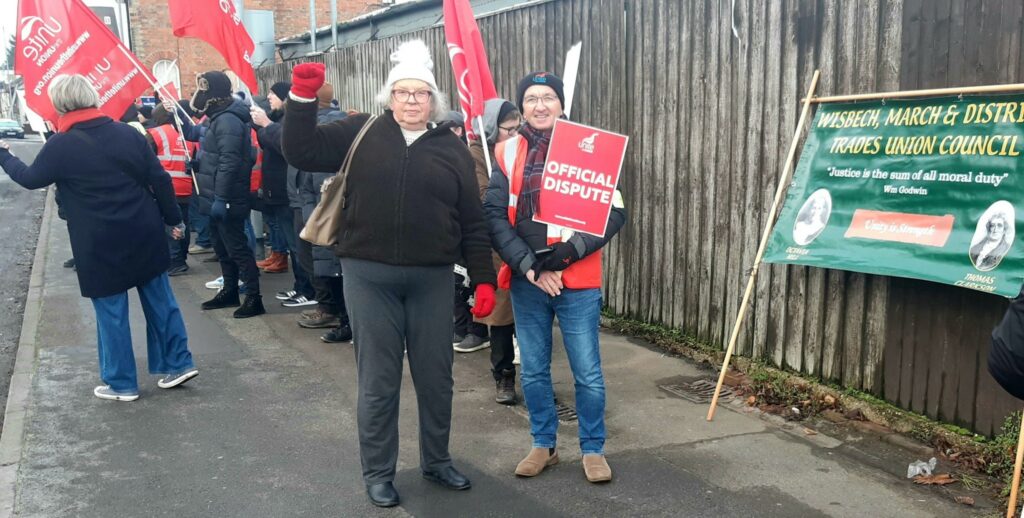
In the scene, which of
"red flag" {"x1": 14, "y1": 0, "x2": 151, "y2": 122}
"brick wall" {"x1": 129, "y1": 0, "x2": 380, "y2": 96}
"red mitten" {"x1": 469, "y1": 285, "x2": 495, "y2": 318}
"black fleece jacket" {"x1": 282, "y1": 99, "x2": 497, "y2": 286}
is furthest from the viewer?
"brick wall" {"x1": 129, "y1": 0, "x2": 380, "y2": 96}

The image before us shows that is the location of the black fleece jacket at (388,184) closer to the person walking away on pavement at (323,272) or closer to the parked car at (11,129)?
the person walking away on pavement at (323,272)

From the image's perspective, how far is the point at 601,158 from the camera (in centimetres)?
414

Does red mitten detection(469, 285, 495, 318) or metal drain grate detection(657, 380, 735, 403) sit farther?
metal drain grate detection(657, 380, 735, 403)

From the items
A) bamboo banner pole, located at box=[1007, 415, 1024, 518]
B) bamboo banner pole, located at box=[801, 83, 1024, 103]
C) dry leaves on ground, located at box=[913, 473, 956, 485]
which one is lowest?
dry leaves on ground, located at box=[913, 473, 956, 485]

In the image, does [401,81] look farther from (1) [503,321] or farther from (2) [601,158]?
(1) [503,321]

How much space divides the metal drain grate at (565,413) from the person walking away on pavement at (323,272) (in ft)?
6.83

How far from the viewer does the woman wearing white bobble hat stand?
12.4 feet

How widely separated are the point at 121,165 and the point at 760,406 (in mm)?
4261

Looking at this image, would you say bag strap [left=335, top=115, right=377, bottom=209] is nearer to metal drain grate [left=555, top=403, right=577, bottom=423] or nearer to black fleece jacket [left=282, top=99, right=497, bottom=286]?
black fleece jacket [left=282, top=99, right=497, bottom=286]

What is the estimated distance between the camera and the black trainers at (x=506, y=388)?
5.45 m

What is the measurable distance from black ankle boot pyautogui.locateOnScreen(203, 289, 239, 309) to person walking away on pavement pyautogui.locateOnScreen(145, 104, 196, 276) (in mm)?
1236

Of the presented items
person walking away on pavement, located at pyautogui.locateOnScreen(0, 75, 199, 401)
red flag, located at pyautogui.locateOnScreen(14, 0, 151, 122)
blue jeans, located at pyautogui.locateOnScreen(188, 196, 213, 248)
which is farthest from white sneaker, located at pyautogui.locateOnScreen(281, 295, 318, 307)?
blue jeans, located at pyautogui.locateOnScreen(188, 196, 213, 248)

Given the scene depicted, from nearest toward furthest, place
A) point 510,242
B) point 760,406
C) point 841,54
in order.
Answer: point 510,242 < point 841,54 < point 760,406

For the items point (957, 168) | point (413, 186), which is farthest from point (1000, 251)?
point (413, 186)
